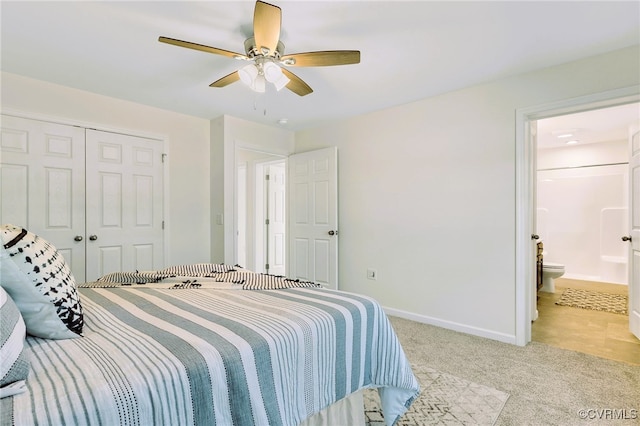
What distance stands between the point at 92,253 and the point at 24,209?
25.8 inches

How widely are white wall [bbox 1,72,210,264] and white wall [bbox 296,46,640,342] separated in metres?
1.76

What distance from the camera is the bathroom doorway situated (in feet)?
13.8

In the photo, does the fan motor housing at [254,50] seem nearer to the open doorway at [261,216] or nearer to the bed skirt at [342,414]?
the bed skirt at [342,414]

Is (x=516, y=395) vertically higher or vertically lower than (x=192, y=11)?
lower

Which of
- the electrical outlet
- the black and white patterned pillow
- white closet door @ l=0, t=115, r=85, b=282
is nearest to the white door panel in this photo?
the electrical outlet

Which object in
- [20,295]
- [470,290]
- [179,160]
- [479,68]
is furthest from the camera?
[179,160]

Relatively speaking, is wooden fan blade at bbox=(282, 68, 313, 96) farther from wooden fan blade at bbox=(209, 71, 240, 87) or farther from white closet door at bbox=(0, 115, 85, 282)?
white closet door at bbox=(0, 115, 85, 282)

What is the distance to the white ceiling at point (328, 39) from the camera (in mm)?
1851

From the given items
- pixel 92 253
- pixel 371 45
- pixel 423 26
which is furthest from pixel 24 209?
pixel 423 26

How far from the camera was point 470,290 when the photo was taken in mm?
3033

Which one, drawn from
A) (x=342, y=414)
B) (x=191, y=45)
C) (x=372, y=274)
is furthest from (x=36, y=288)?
(x=372, y=274)

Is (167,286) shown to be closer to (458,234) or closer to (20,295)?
(20,295)

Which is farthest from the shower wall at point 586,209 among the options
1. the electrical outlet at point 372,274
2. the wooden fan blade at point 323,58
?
the wooden fan blade at point 323,58

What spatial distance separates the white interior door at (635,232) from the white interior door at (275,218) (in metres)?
4.40
